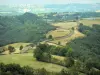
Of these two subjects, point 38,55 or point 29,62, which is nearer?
point 29,62

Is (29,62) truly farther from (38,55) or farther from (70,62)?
(70,62)

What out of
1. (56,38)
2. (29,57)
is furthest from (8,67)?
(56,38)

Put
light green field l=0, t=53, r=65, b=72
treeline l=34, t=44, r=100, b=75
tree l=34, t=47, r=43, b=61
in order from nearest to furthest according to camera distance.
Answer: treeline l=34, t=44, r=100, b=75, light green field l=0, t=53, r=65, b=72, tree l=34, t=47, r=43, b=61

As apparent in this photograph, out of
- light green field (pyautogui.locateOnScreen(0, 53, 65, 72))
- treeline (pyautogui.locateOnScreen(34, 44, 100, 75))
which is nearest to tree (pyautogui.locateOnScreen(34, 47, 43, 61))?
treeline (pyautogui.locateOnScreen(34, 44, 100, 75))

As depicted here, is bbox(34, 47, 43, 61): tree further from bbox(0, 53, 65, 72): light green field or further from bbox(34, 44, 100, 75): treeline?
bbox(0, 53, 65, 72): light green field

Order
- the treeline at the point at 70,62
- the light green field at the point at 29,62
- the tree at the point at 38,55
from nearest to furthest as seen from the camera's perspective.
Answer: the treeline at the point at 70,62 → the light green field at the point at 29,62 → the tree at the point at 38,55

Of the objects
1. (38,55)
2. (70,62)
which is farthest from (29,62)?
(70,62)

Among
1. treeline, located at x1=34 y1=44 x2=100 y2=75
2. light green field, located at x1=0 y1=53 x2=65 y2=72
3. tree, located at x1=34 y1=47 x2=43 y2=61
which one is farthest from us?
tree, located at x1=34 y1=47 x2=43 y2=61

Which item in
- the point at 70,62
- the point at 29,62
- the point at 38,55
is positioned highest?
the point at 70,62

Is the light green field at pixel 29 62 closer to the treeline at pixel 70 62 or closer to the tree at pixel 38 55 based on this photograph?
the tree at pixel 38 55

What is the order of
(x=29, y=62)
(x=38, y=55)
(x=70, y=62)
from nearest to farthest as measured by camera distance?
(x=70, y=62) < (x=29, y=62) < (x=38, y=55)

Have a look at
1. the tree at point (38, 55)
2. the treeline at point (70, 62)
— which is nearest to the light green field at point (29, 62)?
the tree at point (38, 55)
